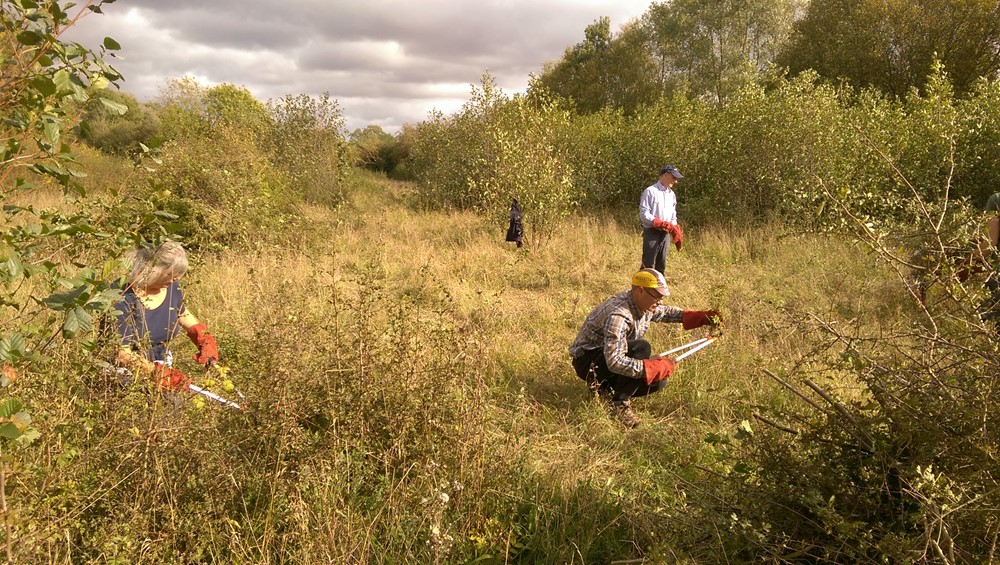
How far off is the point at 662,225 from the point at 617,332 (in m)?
3.32

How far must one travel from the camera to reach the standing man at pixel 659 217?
642 centimetres

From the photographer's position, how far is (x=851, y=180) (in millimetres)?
8719

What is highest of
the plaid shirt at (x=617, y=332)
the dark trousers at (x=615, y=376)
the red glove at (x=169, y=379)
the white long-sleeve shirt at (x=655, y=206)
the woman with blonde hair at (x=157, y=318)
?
the white long-sleeve shirt at (x=655, y=206)

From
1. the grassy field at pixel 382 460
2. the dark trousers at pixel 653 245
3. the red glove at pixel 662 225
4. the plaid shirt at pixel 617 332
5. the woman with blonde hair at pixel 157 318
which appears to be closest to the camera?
the grassy field at pixel 382 460

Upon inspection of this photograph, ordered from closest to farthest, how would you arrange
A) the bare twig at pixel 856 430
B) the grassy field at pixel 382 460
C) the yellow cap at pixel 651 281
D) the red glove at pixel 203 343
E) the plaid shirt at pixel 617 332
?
the bare twig at pixel 856 430
the grassy field at pixel 382 460
the red glove at pixel 203 343
the yellow cap at pixel 651 281
the plaid shirt at pixel 617 332

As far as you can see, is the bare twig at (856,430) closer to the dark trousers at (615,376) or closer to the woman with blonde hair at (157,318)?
the dark trousers at (615,376)

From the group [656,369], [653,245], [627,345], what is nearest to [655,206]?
[653,245]

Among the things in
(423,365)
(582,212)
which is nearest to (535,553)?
(423,365)

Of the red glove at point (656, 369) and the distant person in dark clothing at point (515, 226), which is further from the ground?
the distant person in dark clothing at point (515, 226)

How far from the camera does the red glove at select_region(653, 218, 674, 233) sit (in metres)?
6.39

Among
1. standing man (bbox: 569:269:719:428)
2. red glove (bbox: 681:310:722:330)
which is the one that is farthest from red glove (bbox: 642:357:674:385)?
red glove (bbox: 681:310:722:330)

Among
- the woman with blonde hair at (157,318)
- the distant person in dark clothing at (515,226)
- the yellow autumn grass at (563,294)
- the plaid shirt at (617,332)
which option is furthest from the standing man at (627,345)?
the distant person in dark clothing at (515,226)

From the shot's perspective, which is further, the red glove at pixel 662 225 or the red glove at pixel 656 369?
the red glove at pixel 662 225

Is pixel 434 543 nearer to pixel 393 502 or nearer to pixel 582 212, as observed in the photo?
pixel 393 502
